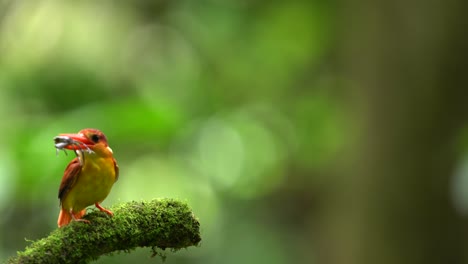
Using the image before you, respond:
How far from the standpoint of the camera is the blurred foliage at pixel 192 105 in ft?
21.4

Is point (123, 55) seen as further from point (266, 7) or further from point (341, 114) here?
point (341, 114)

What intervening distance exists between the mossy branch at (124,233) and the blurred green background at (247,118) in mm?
1021

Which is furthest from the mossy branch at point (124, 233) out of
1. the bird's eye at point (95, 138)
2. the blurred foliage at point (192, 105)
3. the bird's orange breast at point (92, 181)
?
the blurred foliage at point (192, 105)

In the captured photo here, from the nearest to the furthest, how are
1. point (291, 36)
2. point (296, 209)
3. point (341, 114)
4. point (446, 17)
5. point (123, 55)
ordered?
point (446, 17) → point (341, 114) → point (123, 55) → point (291, 36) → point (296, 209)

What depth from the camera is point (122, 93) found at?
977 centimetres

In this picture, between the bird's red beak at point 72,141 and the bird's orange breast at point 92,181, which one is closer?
the bird's red beak at point 72,141

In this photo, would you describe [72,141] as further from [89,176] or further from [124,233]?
[124,233]

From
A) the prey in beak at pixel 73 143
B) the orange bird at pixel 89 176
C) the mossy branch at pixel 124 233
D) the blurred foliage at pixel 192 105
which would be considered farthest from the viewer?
the blurred foliage at pixel 192 105

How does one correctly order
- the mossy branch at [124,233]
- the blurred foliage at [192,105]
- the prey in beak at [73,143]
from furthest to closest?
the blurred foliage at [192,105] → the prey in beak at [73,143] → the mossy branch at [124,233]

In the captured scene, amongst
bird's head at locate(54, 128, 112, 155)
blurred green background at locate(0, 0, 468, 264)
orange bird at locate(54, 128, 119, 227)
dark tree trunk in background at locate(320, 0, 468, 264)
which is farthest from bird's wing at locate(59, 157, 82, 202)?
dark tree trunk in background at locate(320, 0, 468, 264)

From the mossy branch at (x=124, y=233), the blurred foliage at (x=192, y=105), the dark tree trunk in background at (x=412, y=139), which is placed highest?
the blurred foliage at (x=192, y=105)

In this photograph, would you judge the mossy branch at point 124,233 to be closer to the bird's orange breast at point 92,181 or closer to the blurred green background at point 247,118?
the bird's orange breast at point 92,181

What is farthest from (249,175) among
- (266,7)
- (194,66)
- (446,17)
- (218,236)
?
(446,17)

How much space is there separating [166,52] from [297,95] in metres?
2.26
